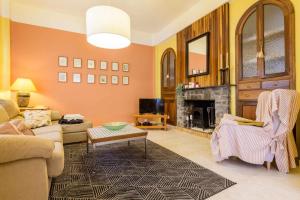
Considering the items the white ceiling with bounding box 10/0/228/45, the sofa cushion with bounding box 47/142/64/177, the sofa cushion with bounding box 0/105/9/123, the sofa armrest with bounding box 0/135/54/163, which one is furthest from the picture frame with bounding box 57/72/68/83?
the sofa armrest with bounding box 0/135/54/163

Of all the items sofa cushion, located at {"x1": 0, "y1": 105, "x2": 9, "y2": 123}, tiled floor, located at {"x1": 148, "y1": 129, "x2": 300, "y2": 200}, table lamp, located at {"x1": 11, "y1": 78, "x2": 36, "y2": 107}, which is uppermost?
table lamp, located at {"x1": 11, "y1": 78, "x2": 36, "y2": 107}

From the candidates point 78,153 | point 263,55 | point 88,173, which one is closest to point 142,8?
point 263,55

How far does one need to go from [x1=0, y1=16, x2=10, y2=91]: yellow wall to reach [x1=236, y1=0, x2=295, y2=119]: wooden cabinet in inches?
194

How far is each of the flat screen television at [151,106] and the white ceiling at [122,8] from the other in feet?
7.04

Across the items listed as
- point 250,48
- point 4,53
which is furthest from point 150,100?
point 4,53

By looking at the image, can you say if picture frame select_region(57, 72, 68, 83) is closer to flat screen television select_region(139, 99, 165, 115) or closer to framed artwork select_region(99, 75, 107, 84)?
framed artwork select_region(99, 75, 107, 84)

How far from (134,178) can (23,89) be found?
130 inches

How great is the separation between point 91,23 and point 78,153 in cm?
201

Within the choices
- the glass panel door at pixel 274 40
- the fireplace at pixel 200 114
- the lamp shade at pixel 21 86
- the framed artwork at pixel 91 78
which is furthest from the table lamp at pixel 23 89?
the glass panel door at pixel 274 40

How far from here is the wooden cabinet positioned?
2.52 m

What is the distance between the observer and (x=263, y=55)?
9.29ft

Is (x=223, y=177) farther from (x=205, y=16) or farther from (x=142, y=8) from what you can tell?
(x=142, y=8)

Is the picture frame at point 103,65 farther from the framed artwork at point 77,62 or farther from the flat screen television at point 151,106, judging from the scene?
the flat screen television at point 151,106

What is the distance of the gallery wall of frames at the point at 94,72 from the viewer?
459 centimetres
